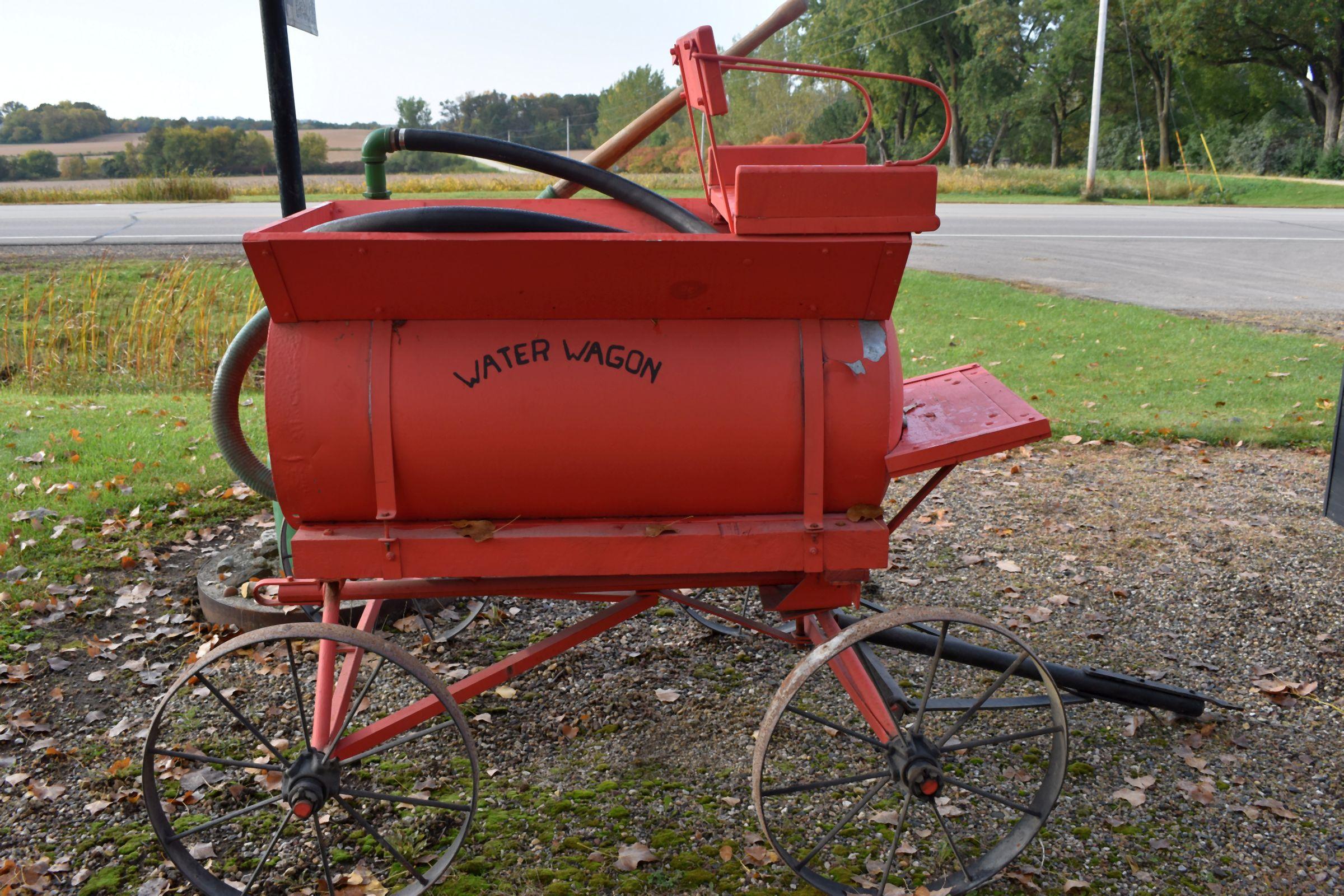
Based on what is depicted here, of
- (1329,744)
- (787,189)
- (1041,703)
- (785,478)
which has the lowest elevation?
(1329,744)

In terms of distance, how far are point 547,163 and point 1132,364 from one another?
20.3ft

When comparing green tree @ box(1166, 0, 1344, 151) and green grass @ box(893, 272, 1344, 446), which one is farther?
green tree @ box(1166, 0, 1344, 151)

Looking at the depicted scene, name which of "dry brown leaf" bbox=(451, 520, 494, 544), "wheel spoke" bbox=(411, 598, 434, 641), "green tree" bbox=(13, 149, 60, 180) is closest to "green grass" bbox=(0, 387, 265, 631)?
"wheel spoke" bbox=(411, 598, 434, 641)

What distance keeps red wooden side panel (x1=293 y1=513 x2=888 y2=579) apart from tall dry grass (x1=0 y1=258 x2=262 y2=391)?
6.05 meters

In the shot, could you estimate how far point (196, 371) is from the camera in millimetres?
7594

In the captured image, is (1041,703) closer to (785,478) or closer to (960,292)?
(785,478)

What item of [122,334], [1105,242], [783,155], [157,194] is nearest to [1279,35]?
[1105,242]

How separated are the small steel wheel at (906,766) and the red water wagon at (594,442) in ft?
0.05

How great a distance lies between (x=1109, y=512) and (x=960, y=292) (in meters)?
5.51

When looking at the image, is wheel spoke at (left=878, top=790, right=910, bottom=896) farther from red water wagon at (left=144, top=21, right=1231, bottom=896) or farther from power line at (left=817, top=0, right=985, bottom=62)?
power line at (left=817, top=0, right=985, bottom=62)

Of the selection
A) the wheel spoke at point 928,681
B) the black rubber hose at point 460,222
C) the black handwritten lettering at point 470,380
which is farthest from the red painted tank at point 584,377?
the wheel spoke at point 928,681

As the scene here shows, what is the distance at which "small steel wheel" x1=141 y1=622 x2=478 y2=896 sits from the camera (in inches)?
86.3

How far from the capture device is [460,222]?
2.32 metres

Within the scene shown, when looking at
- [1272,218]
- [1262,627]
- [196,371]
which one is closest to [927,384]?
[1262,627]
